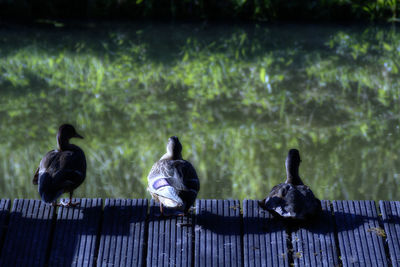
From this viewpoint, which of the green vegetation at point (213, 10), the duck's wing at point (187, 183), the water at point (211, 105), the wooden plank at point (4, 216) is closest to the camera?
the wooden plank at point (4, 216)

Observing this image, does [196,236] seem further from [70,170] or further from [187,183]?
[70,170]

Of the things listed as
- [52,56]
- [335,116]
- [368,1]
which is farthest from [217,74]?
[368,1]

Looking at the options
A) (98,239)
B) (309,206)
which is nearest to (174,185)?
(98,239)

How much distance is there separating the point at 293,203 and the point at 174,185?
0.76m

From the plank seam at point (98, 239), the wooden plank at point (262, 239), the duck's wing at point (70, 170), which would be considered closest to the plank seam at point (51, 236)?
the plank seam at point (98, 239)

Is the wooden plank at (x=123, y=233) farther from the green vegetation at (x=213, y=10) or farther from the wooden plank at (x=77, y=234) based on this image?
the green vegetation at (x=213, y=10)

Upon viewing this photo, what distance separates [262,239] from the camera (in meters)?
3.35

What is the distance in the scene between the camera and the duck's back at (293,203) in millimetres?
3412

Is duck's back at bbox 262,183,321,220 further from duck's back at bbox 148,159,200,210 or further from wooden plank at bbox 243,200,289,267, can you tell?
duck's back at bbox 148,159,200,210

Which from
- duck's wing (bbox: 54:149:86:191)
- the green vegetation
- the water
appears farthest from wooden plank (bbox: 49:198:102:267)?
the green vegetation

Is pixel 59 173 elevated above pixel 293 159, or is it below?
below

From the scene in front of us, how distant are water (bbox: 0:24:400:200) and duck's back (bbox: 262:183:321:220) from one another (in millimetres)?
1948

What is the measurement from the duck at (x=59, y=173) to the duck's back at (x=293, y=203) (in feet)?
4.09

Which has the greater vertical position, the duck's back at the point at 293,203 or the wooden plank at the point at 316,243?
the duck's back at the point at 293,203
